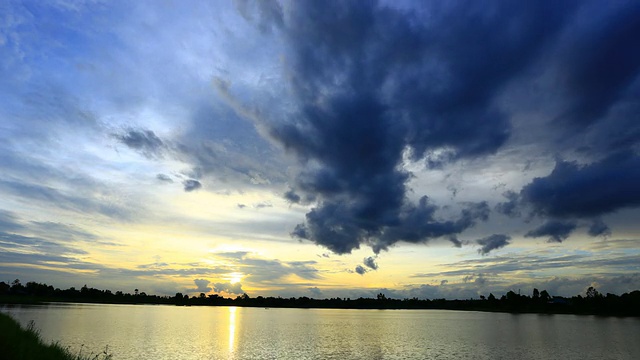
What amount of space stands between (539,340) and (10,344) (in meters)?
108

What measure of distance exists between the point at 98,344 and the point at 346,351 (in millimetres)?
44915

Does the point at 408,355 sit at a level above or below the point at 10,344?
below

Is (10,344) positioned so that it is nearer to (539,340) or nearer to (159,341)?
(159,341)

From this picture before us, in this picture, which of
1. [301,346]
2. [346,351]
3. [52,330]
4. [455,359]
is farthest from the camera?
[52,330]

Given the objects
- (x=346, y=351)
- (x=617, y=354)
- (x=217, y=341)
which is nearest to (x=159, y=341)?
(x=217, y=341)

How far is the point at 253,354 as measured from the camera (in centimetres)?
7088

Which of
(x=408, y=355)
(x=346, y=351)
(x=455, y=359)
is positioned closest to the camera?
(x=455, y=359)

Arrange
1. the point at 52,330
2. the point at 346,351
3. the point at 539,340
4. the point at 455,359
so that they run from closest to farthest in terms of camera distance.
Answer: the point at 455,359 → the point at 346,351 → the point at 52,330 → the point at 539,340

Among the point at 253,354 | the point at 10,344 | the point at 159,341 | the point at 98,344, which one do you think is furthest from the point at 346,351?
the point at 10,344

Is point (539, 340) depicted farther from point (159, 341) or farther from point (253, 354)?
point (159, 341)

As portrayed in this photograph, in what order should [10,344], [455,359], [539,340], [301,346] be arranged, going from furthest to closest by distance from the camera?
[539,340], [301,346], [455,359], [10,344]

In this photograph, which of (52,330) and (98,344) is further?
(52,330)

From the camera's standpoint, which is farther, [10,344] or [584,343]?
[584,343]

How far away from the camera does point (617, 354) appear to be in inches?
2869
